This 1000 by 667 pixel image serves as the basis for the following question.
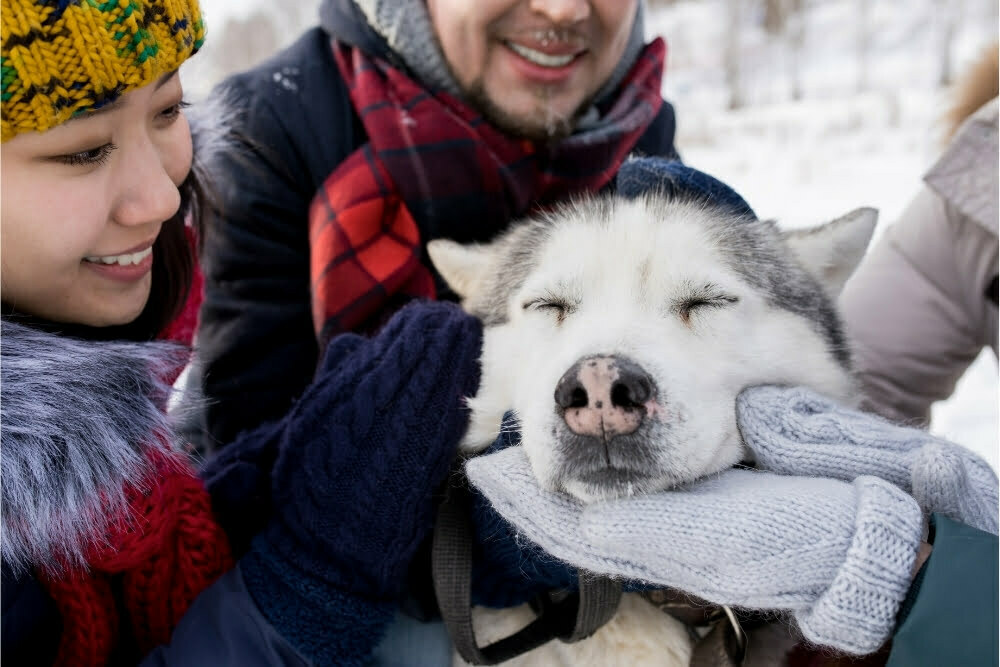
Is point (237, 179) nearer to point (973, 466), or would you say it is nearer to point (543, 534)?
point (543, 534)

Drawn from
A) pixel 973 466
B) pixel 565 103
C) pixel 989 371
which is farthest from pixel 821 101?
pixel 973 466

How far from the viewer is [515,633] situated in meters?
1.14

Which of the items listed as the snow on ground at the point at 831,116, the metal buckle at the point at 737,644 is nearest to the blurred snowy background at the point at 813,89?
the snow on ground at the point at 831,116

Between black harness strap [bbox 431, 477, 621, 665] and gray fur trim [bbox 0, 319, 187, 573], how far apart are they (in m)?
0.51

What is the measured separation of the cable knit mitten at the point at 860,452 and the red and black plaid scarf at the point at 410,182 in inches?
36.2

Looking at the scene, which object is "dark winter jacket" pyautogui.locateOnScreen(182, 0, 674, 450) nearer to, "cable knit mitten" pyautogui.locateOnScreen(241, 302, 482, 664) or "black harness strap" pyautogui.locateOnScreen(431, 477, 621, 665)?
"cable knit mitten" pyautogui.locateOnScreen(241, 302, 482, 664)

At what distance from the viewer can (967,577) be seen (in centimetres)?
81

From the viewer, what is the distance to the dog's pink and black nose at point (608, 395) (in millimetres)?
937

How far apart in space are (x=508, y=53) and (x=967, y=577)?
150 centimetres

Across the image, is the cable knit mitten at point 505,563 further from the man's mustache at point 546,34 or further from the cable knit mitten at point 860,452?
the man's mustache at point 546,34

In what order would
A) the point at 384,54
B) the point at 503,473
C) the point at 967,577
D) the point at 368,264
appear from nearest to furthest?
1. the point at 967,577
2. the point at 503,473
3. the point at 368,264
4. the point at 384,54

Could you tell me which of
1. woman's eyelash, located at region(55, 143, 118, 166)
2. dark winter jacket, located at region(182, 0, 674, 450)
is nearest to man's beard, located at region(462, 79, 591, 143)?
dark winter jacket, located at region(182, 0, 674, 450)

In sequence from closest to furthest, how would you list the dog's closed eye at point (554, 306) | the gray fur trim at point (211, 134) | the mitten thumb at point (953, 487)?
the mitten thumb at point (953, 487) → the dog's closed eye at point (554, 306) → the gray fur trim at point (211, 134)

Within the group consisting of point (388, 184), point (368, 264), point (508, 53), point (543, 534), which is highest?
point (508, 53)
